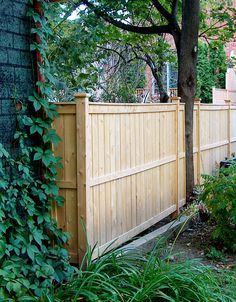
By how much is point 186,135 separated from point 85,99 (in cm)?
347

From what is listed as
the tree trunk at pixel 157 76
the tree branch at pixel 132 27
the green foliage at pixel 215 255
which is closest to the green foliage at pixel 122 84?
the tree trunk at pixel 157 76

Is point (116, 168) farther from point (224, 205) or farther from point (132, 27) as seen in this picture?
point (132, 27)

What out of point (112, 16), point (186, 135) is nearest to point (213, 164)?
point (186, 135)

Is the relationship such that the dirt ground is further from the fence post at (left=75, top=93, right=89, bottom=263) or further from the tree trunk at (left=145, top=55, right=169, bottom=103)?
the tree trunk at (left=145, top=55, right=169, bottom=103)

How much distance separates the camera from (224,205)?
5355 mm

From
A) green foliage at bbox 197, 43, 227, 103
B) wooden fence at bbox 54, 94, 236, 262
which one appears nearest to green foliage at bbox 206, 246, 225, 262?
wooden fence at bbox 54, 94, 236, 262

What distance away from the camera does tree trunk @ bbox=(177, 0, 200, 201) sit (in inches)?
294

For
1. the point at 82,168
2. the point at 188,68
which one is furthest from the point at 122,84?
the point at 82,168

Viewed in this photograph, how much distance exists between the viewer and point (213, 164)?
30.3 ft

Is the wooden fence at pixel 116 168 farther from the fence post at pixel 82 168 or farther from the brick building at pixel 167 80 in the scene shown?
the brick building at pixel 167 80

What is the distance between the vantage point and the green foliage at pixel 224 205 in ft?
17.7

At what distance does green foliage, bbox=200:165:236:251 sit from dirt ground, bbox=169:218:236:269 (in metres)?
0.19

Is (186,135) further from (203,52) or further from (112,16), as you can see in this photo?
(203,52)

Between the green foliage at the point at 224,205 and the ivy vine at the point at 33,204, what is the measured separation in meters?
2.12
